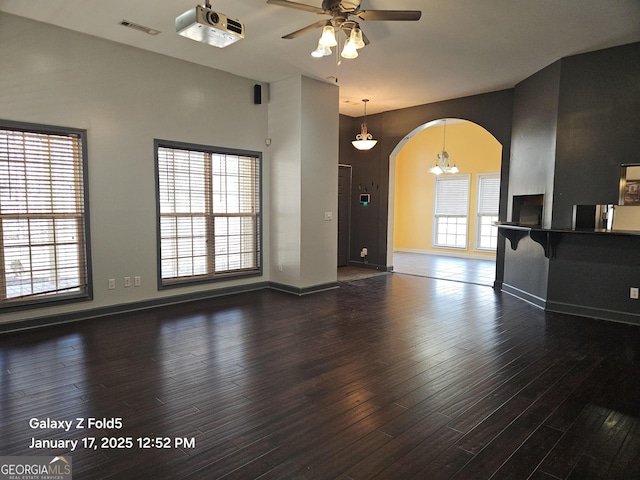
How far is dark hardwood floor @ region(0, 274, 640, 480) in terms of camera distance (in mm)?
2066

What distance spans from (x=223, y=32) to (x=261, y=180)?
3136mm

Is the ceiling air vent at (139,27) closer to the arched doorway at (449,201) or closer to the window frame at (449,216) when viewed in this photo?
the arched doorway at (449,201)

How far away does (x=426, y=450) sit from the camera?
2.16 meters

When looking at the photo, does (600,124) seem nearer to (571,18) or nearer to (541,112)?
(541,112)

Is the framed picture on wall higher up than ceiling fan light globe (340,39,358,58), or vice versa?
ceiling fan light globe (340,39,358,58)

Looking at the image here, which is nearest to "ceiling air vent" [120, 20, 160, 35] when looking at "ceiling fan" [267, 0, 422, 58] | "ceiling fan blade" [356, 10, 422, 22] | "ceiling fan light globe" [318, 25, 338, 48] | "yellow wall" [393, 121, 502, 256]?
"ceiling fan" [267, 0, 422, 58]

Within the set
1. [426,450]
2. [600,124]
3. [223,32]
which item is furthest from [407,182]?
[426,450]

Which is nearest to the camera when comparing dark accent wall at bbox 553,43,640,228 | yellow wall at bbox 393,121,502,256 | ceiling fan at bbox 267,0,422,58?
ceiling fan at bbox 267,0,422,58

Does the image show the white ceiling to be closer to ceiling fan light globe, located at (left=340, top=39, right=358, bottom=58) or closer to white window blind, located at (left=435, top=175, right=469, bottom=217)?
ceiling fan light globe, located at (left=340, top=39, right=358, bottom=58)

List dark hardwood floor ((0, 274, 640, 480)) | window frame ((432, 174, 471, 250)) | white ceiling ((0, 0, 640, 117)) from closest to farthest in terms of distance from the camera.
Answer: dark hardwood floor ((0, 274, 640, 480)), white ceiling ((0, 0, 640, 117)), window frame ((432, 174, 471, 250))

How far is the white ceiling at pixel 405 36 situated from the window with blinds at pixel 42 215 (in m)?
1.23

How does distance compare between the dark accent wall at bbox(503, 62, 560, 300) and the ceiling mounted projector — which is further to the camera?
the dark accent wall at bbox(503, 62, 560, 300)

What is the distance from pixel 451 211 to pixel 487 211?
3.07 feet

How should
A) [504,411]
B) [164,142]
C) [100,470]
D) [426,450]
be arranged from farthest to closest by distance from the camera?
[164,142] < [504,411] < [426,450] < [100,470]
